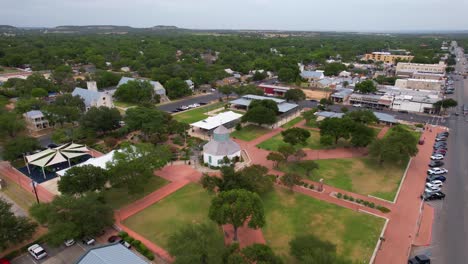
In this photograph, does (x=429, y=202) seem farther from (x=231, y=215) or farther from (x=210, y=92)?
(x=210, y=92)

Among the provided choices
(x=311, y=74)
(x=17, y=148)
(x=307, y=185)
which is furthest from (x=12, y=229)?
(x=311, y=74)

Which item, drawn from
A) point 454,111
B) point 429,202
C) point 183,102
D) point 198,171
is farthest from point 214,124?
point 454,111

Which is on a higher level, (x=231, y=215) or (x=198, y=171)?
(x=231, y=215)

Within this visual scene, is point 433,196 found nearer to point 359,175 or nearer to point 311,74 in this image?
point 359,175

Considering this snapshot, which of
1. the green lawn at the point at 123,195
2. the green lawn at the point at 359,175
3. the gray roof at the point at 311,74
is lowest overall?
the green lawn at the point at 123,195

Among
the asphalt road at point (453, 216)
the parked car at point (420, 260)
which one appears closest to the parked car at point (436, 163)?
the asphalt road at point (453, 216)

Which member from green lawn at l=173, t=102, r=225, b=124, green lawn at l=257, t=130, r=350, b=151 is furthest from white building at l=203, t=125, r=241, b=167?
green lawn at l=173, t=102, r=225, b=124

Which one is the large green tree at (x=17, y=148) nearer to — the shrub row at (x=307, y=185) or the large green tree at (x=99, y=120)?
the large green tree at (x=99, y=120)
